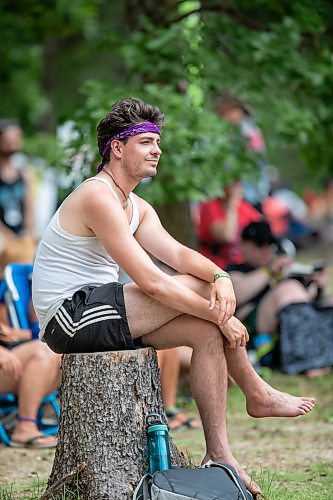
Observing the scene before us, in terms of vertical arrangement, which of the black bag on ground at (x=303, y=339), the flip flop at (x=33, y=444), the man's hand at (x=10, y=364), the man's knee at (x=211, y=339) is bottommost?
the black bag on ground at (x=303, y=339)

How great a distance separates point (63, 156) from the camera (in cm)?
705

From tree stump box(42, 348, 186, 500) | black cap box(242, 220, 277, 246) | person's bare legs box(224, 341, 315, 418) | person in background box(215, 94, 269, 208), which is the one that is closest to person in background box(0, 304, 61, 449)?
tree stump box(42, 348, 186, 500)

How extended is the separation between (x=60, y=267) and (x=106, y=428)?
2.57 feet

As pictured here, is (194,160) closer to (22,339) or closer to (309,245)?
(22,339)

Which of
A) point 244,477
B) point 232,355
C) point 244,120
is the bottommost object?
point 244,120

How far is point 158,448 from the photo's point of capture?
4.43 meters

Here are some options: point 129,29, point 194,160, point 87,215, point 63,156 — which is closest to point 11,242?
point 63,156

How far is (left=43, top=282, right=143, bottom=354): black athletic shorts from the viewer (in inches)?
180

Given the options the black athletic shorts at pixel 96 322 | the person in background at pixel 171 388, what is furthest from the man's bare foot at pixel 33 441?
the black athletic shorts at pixel 96 322

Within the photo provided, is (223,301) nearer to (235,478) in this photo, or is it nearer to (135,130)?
(235,478)

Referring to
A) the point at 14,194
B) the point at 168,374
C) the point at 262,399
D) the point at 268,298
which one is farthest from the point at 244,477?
the point at 14,194

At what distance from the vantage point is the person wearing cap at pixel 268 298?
8.26 m

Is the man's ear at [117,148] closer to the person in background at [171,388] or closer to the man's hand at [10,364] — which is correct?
the man's hand at [10,364]

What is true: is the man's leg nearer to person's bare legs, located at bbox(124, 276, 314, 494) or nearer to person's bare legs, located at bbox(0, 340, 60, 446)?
person's bare legs, located at bbox(124, 276, 314, 494)
